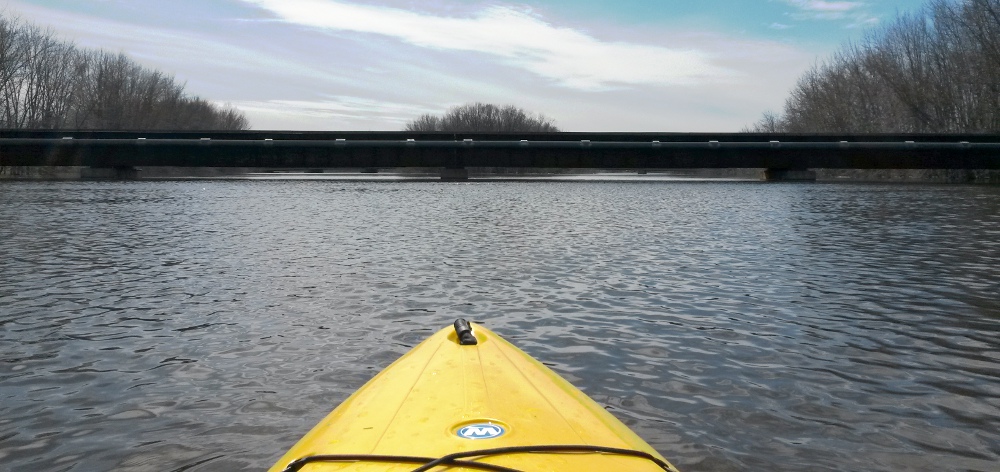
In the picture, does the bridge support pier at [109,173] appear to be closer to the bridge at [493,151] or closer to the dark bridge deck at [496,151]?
the bridge at [493,151]

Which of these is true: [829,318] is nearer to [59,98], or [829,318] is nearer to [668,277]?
[668,277]

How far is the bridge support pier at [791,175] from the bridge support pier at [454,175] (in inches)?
701

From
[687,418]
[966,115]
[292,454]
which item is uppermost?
[966,115]

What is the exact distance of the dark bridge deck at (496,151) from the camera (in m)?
44.2

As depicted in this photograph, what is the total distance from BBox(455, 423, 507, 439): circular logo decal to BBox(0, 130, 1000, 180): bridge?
42.4 meters

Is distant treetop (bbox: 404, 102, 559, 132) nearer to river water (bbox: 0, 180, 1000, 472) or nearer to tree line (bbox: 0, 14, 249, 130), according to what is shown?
tree line (bbox: 0, 14, 249, 130)

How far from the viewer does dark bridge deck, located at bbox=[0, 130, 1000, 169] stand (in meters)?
44.2

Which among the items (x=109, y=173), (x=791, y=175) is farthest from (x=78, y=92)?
(x=791, y=175)

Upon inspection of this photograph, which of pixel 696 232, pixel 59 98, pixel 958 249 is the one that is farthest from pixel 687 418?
pixel 59 98

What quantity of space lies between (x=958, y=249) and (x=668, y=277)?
5954 millimetres

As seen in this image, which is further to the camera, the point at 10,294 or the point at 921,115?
the point at 921,115

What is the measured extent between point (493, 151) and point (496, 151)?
6.7 inches

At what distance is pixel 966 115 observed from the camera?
173 feet

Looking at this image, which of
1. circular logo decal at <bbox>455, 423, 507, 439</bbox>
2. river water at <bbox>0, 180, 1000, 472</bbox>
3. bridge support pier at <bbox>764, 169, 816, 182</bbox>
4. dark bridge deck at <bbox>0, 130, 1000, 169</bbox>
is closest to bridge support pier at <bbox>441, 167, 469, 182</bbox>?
dark bridge deck at <bbox>0, 130, 1000, 169</bbox>
